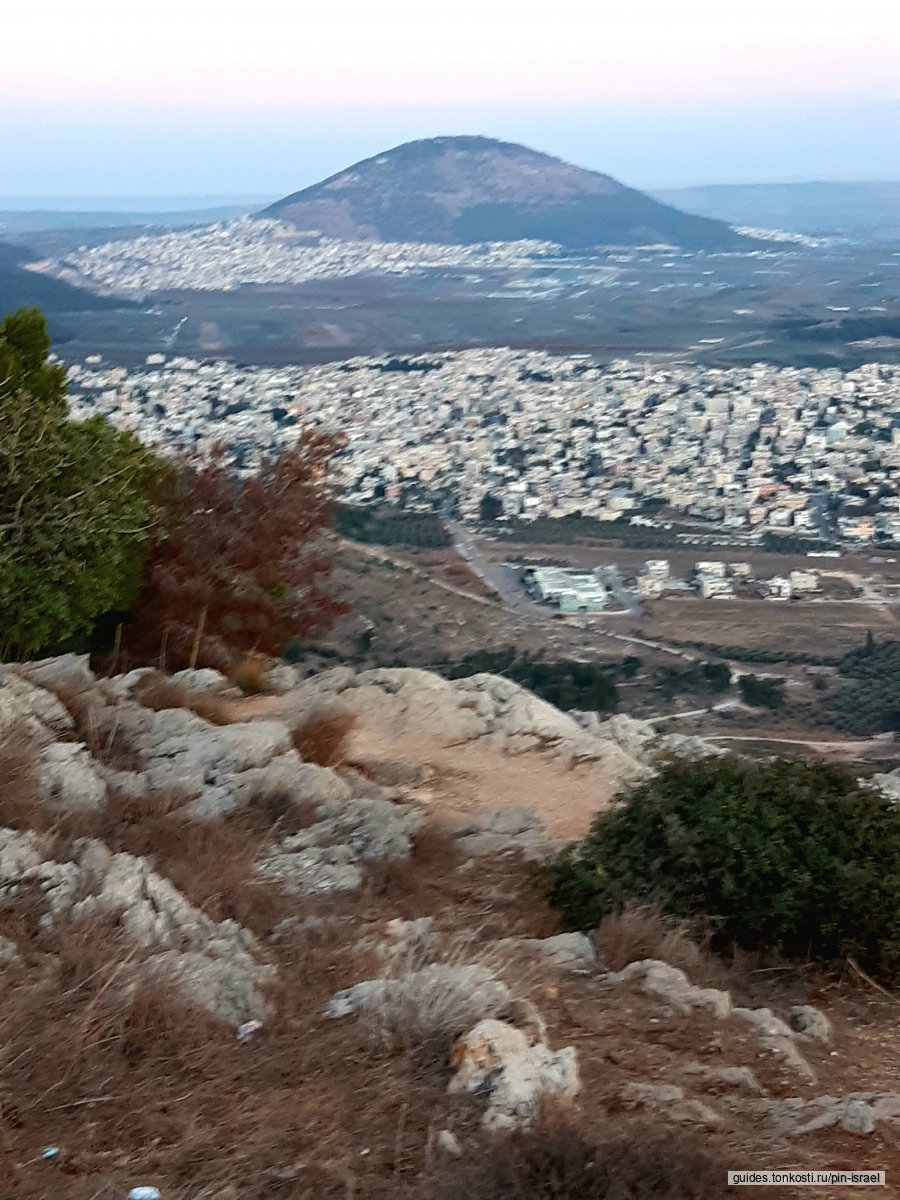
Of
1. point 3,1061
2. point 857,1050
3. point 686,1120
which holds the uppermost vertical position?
point 3,1061

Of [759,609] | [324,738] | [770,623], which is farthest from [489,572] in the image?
[324,738]

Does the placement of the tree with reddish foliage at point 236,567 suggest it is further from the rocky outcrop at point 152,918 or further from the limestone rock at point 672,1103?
the limestone rock at point 672,1103

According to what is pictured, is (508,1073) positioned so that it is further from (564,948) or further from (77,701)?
(77,701)

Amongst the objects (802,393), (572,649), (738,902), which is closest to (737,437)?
(802,393)

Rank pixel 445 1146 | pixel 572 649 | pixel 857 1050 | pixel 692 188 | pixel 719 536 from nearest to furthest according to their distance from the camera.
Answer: pixel 445 1146 < pixel 857 1050 < pixel 572 649 < pixel 719 536 < pixel 692 188

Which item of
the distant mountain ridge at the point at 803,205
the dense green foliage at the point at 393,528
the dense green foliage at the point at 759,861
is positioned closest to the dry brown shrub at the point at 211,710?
the dense green foliage at the point at 759,861

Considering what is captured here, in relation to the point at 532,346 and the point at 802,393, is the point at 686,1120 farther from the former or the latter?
the point at 532,346

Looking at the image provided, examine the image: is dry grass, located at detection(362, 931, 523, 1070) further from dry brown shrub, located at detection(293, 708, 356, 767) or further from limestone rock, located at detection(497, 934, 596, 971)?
dry brown shrub, located at detection(293, 708, 356, 767)
